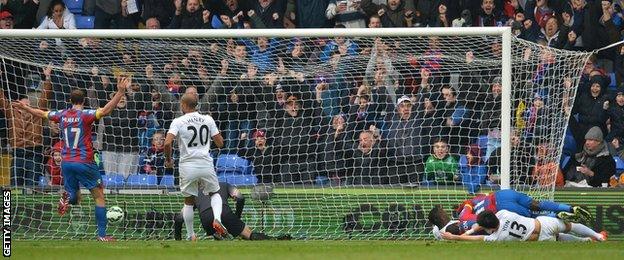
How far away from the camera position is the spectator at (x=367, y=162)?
66.0ft

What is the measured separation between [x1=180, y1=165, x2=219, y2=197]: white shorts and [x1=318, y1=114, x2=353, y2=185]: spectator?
2766 millimetres

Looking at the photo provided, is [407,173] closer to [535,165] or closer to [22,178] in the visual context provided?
[535,165]

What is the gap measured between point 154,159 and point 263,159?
4.89ft

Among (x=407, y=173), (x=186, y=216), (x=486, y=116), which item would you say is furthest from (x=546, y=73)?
(x=186, y=216)

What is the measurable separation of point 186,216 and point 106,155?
283 cm

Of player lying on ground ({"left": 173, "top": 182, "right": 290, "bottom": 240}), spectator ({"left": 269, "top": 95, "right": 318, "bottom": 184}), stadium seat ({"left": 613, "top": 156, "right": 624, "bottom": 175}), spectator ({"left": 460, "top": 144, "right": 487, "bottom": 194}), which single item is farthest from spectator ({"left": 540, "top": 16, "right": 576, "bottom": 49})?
player lying on ground ({"left": 173, "top": 182, "right": 290, "bottom": 240})

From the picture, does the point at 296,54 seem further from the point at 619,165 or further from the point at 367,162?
the point at 619,165

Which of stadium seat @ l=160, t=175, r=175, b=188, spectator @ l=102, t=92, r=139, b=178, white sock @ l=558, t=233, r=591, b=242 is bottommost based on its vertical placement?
white sock @ l=558, t=233, r=591, b=242

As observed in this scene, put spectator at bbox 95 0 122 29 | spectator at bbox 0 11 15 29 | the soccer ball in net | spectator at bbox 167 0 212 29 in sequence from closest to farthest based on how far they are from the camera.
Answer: the soccer ball in net
spectator at bbox 0 11 15 29
spectator at bbox 167 0 212 29
spectator at bbox 95 0 122 29

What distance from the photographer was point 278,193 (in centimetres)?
1966

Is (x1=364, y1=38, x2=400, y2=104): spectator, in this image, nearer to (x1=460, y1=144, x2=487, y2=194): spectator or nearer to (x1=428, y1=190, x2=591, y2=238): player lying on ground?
(x1=460, y1=144, x2=487, y2=194): spectator

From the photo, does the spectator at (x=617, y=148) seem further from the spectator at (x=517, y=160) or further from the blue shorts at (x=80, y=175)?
the blue shorts at (x=80, y=175)

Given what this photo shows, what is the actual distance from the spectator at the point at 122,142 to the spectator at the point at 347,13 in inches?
190

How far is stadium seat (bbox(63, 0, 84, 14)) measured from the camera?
2523 centimetres
